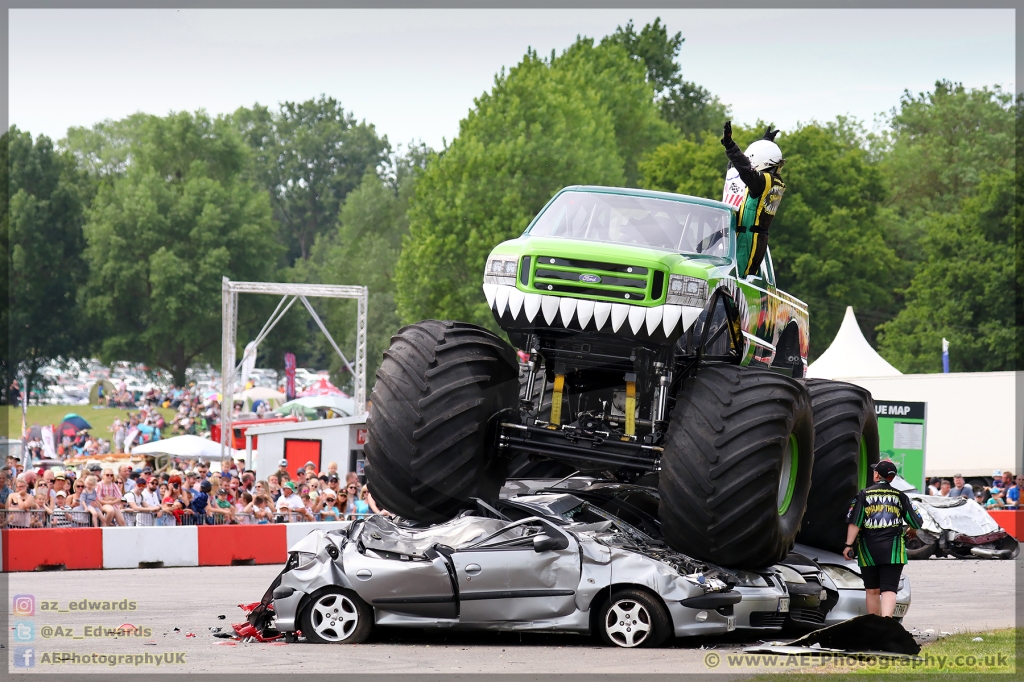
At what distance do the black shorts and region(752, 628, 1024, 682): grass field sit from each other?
Result: 711 mm

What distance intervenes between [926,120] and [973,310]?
26.1m

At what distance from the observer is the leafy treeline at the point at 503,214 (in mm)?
56031

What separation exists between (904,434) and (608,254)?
64.9 ft

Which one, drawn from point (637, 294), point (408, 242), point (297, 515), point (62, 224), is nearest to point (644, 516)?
point (637, 294)

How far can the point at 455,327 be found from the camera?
14.4m

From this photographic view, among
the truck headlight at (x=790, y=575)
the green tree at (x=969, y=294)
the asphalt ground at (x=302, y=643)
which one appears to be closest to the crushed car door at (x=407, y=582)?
the asphalt ground at (x=302, y=643)

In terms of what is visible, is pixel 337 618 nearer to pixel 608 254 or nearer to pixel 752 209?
pixel 608 254

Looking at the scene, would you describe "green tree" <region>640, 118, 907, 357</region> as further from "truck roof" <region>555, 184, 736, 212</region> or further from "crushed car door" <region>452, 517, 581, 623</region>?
"crushed car door" <region>452, 517, 581, 623</region>

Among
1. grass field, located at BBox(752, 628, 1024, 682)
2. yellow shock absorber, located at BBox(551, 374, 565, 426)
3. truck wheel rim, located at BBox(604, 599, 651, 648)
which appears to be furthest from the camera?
yellow shock absorber, located at BBox(551, 374, 565, 426)

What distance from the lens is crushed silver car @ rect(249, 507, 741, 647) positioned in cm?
1262

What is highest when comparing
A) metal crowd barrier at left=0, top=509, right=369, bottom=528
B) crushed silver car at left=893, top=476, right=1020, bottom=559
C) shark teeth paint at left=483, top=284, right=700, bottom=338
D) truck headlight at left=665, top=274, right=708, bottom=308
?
truck headlight at left=665, top=274, right=708, bottom=308

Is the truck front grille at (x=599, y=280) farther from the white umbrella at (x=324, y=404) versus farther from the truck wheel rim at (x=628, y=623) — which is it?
the white umbrella at (x=324, y=404)

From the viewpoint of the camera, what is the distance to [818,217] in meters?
61.8

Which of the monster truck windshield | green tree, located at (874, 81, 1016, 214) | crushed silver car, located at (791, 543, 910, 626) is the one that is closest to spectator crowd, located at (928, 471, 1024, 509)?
crushed silver car, located at (791, 543, 910, 626)
